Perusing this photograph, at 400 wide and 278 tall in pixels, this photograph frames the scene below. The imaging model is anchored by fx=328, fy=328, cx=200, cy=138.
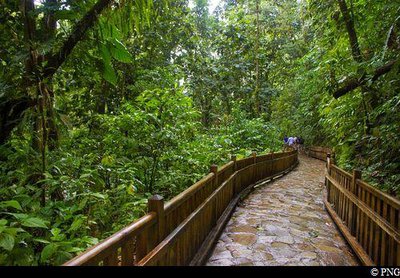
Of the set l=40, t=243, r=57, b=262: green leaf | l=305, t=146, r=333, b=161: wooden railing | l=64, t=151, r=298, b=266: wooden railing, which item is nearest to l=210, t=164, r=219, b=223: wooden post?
l=64, t=151, r=298, b=266: wooden railing

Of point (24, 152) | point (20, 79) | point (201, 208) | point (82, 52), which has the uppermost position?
point (82, 52)

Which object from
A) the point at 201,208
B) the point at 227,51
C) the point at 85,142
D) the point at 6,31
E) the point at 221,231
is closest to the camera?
the point at 201,208

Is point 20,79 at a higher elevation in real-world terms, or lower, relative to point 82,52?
lower

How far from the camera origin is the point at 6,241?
2.57 meters

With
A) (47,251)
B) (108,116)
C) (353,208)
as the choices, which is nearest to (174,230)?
(47,251)

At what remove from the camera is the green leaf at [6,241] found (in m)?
2.54

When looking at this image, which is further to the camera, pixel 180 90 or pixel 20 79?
pixel 180 90

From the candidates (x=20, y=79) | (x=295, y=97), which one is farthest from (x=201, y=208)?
(x=295, y=97)

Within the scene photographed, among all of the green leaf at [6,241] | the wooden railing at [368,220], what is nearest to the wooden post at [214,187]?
the wooden railing at [368,220]

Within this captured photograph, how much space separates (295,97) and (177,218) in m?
27.2

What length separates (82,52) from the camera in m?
5.28

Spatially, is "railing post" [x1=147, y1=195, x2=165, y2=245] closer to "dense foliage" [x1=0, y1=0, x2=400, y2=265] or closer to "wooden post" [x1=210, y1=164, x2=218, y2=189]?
"dense foliage" [x1=0, y1=0, x2=400, y2=265]

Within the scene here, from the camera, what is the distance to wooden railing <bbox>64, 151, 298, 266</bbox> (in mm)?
2213
